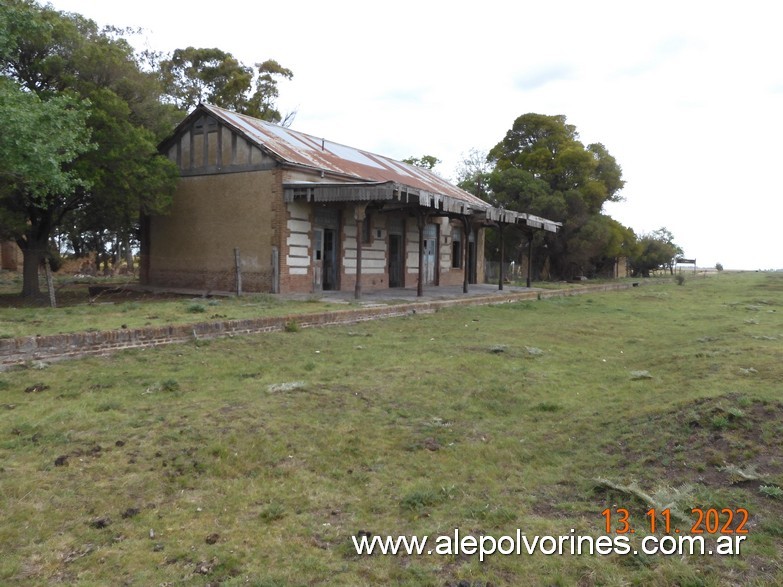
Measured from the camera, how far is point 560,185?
112 ft

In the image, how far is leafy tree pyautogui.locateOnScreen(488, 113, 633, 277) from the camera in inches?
1264

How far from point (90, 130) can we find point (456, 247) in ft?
56.9

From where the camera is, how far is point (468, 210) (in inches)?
752

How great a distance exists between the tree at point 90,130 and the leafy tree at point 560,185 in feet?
68.3

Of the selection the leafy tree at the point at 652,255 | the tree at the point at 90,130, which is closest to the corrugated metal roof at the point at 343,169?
the tree at the point at 90,130

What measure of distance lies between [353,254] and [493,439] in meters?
14.8

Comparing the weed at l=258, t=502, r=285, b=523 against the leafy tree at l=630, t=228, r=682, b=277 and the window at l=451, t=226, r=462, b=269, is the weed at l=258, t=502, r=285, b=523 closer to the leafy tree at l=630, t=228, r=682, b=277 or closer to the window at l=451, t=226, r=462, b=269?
the window at l=451, t=226, r=462, b=269

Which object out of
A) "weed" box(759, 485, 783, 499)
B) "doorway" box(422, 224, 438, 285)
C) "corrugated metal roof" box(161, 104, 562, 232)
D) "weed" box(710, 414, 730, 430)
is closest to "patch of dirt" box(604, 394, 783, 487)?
"weed" box(710, 414, 730, 430)

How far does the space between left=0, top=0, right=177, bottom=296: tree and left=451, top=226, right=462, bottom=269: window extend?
1379 centimetres

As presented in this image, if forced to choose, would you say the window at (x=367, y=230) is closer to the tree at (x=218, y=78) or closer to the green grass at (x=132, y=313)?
the green grass at (x=132, y=313)

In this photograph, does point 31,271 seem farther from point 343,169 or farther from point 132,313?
point 343,169

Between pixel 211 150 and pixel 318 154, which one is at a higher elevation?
pixel 318 154

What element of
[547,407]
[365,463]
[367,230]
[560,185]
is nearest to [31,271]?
[367,230]

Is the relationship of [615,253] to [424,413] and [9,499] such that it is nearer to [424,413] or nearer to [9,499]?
[424,413]
